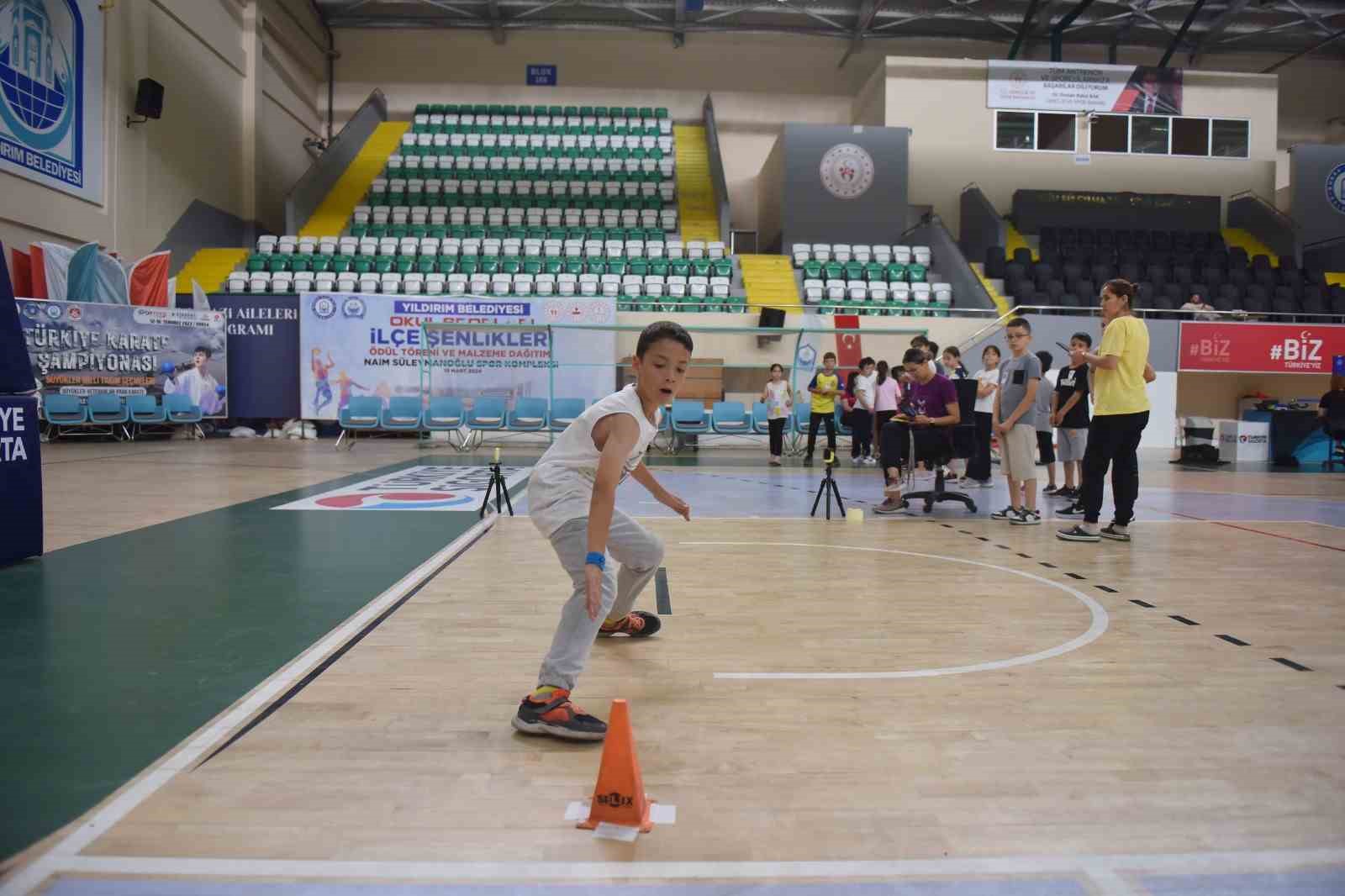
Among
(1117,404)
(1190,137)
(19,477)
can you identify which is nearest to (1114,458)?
(1117,404)

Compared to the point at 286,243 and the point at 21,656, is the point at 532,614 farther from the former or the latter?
the point at 286,243

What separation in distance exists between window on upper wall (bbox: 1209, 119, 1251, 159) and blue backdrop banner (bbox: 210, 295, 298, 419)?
24255 mm

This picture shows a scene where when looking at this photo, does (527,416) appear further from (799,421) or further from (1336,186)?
(1336,186)

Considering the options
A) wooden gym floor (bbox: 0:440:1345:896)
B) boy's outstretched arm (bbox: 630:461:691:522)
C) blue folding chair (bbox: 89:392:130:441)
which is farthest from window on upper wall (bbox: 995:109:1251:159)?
boy's outstretched arm (bbox: 630:461:691:522)

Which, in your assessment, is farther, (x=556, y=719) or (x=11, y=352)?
(x=11, y=352)

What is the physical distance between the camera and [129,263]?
1658 centimetres

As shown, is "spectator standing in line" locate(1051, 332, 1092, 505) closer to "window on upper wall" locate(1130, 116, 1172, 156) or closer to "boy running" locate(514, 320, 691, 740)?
"boy running" locate(514, 320, 691, 740)

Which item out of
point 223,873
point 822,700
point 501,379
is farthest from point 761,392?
point 223,873

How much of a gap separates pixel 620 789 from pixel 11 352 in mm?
4731

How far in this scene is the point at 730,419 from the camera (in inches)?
601

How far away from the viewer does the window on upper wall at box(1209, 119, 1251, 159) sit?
24.0 meters

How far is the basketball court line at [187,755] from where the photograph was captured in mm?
1873

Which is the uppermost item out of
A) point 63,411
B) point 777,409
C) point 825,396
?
point 825,396

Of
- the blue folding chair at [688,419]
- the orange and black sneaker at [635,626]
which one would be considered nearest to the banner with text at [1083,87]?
the blue folding chair at [688,419]
